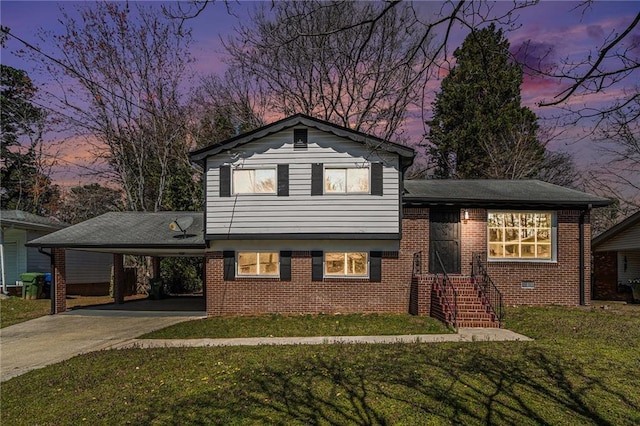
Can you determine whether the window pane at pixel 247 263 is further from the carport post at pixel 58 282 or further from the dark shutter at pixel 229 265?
the carport post at pixel 58 282

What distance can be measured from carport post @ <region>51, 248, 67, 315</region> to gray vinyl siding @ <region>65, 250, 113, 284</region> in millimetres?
6175

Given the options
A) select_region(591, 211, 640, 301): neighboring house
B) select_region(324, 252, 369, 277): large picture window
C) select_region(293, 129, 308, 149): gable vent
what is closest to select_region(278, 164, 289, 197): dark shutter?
select_region(293, 129, 308, 149): gable vent

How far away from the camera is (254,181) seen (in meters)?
14.8

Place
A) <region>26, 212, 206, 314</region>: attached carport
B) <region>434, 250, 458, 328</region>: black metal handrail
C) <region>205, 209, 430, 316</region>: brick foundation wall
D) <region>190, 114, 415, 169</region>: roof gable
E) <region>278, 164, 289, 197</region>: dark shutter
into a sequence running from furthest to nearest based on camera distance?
<region>26, 212, 206, 314</region>: attached carport
<region>205, 209, 430, 316</region>: brick foundation wall
<region>278, 164, 289, 197</region>: dark shutter
<region>190, 114, 415, 169</region>: roof gable
<region>434, 250, 458, 328</region>: black metal handrail

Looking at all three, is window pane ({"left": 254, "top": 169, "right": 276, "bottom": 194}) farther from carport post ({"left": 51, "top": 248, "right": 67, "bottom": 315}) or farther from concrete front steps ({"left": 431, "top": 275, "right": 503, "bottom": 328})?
carport post ({"left": 51, "top": 248, "right": 67, "bottom": 315})

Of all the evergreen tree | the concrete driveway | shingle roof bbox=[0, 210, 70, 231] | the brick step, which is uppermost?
the evergreen tree

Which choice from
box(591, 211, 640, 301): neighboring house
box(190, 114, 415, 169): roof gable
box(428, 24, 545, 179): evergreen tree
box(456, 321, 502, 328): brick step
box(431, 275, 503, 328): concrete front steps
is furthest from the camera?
box(428, 24, 545, 179): evergreen tree

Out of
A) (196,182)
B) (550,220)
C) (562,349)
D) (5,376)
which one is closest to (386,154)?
(550,220)

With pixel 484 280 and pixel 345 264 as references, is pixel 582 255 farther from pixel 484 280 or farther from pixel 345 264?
pixel 345 264

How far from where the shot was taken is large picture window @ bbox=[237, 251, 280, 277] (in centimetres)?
1505

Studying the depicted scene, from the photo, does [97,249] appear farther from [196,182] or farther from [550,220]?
[550,220]

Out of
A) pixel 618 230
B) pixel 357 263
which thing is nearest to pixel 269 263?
pixel 357 263

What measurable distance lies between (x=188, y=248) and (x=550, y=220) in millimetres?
12010

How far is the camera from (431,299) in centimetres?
1389
